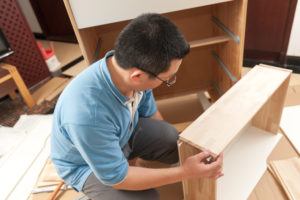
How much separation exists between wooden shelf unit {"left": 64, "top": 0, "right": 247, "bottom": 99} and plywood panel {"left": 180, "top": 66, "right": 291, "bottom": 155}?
0.20 m

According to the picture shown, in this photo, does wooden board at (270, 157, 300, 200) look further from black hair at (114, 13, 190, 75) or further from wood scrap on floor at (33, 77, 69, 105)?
wood scrap on floor at (33, 77, 69, 105)

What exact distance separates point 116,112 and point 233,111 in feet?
1.45

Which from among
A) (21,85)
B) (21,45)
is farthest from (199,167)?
(21,45)

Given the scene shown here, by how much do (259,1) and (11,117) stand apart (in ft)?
6.30

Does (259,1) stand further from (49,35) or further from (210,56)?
(49,35)

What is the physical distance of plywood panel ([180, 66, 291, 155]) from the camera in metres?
0.88

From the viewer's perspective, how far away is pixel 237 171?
127cm

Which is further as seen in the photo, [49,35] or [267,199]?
[49,35]

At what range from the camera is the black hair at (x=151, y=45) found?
0.66 m

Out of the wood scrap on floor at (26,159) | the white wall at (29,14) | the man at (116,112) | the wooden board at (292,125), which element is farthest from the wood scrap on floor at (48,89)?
the wooden board at (292,125)

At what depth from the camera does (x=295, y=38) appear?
1.80 metres

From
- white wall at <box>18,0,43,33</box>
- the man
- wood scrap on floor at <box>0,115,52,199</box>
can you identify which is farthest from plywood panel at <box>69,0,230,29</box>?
white wall at <box>18,0,43,33</box>

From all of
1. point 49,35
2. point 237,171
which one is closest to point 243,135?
point 237,171

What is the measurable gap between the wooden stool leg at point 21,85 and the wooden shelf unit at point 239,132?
4.75 ft
